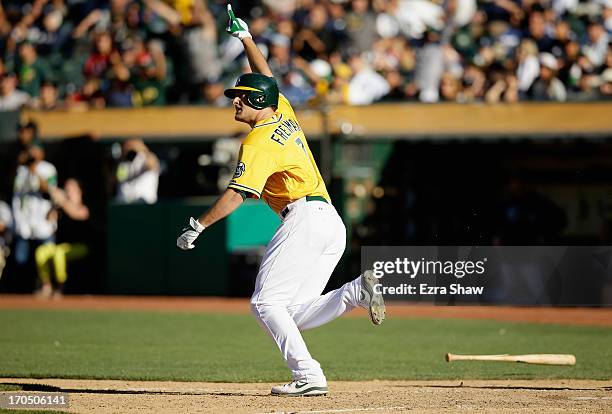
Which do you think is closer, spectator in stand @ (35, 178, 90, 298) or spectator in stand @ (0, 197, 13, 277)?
spectator in stand @ (35, 178, 90, 298)

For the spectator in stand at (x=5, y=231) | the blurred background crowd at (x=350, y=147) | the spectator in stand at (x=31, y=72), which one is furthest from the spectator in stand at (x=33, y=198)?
the spectator in stand at (x=31, y=72)

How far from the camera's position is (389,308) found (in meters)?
14.4

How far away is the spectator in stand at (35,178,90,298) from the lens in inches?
614

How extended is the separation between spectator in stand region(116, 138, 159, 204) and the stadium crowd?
1.40m

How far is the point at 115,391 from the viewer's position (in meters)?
7.89

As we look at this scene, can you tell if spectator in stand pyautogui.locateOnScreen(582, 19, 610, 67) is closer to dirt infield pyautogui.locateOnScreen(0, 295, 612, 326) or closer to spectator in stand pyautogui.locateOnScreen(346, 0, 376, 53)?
spectator in stand pyautogui.locateOnScreen(346, 0, 376, 53)

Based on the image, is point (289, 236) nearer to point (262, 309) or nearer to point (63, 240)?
point (262, 309)

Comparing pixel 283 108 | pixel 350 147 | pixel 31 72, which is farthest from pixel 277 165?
pixel 31 72

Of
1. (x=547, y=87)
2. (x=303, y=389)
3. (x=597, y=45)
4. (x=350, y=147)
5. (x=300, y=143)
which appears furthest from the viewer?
(x=350, y=147)

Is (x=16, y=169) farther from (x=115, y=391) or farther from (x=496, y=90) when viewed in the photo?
(x=115, y=391)

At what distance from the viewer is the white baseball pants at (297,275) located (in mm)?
7207

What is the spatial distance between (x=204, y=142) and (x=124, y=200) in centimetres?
137

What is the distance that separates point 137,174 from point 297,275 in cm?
864

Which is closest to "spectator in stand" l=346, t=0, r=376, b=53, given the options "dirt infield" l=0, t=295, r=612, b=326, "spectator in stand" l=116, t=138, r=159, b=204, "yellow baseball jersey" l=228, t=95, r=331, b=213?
"spectator in stand" l=116, t=138, r=159, b=204
